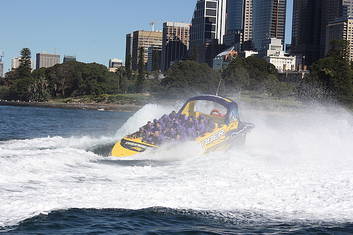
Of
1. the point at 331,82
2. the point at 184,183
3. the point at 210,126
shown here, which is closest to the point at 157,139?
the point at 210,126

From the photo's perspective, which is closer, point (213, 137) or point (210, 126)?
point (213, 137)

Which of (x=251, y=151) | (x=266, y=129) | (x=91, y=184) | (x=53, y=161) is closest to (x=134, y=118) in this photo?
(x=266, y=129)

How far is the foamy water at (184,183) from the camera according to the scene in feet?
38.8

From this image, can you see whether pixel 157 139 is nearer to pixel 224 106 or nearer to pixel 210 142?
pixel 210 142

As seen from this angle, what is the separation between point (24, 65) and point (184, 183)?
6023 inches

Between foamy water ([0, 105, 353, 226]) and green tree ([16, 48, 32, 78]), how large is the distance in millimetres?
141469

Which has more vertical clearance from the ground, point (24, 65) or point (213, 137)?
point (24, 65)

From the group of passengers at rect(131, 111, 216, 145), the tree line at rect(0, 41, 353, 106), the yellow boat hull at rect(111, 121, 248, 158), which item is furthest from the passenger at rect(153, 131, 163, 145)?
the tree line at rect(0, 41, 353, 106)

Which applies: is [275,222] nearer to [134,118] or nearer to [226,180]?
[226,180]

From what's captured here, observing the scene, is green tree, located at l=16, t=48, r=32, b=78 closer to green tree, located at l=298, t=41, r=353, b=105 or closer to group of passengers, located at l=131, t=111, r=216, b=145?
green tree, located at l=298, t=41, r=353, b=105

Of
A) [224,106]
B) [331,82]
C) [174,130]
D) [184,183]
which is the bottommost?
[184,183]

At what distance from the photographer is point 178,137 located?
20.9m

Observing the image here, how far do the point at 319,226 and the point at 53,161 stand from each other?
819cm

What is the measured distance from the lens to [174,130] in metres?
21.2
